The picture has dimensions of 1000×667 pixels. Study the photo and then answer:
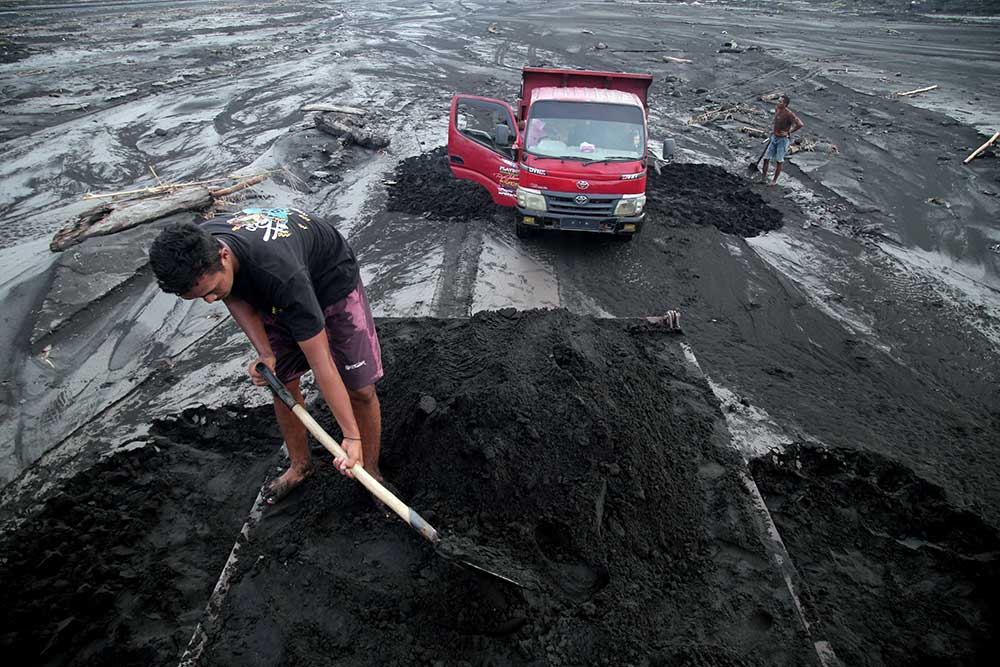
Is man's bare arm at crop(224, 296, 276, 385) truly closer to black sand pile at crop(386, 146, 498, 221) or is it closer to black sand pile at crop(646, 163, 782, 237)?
black sand pile at crop(386, 146, 498, 221)

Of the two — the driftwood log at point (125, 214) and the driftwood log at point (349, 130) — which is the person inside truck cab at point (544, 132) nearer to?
the driftwood log at point (349, 130)

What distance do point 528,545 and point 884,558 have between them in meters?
2.41

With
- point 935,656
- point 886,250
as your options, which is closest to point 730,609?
point 935,656

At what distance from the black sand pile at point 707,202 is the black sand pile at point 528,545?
17.5 feet

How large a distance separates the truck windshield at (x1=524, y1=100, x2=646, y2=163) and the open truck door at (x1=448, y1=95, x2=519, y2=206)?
0.45m

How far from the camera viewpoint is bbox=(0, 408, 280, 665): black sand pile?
2.86 meters

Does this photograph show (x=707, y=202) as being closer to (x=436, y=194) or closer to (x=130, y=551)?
(x=436, y=194)

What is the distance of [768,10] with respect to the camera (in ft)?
104

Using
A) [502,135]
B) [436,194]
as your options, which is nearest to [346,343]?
[502,135]

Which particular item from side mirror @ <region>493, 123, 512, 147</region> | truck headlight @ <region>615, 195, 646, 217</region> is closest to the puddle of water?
truck headlight @ <region>615, 195, 646, 217</region>

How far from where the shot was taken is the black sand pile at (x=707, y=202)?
843cm

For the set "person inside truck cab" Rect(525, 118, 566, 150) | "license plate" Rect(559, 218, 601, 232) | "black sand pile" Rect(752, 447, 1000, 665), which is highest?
"person inside truck cab" Rect(525, 118, 566, 150)

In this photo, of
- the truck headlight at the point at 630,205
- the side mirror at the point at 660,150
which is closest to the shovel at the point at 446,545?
the truck headlight at the point at 630,205

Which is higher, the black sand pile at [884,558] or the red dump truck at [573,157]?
the red dump truck at [573,157]
